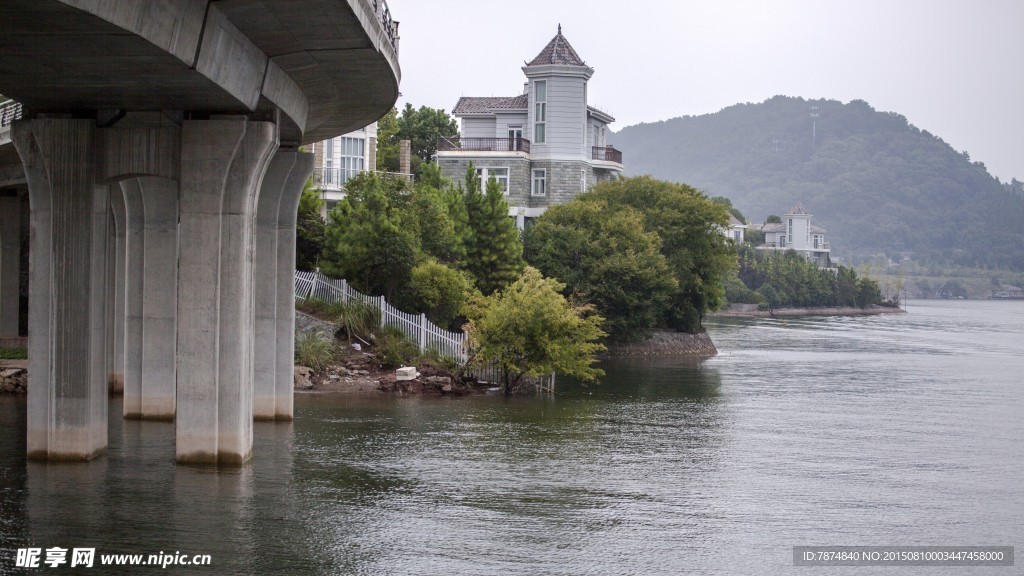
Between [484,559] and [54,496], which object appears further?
[54,496]

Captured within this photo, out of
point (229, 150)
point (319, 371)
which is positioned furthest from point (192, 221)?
point (319, 371)

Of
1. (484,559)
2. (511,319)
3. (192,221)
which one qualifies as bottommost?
(484,559)

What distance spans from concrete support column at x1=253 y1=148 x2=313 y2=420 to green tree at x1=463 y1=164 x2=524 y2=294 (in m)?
21.7

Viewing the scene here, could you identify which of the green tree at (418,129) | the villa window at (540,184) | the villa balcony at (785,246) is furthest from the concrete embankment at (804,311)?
the villa window at (540,184)

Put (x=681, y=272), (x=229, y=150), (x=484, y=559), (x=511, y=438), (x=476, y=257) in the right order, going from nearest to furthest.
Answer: (x=484, y=559), (x=229, y=150), (x=511, y=438), (x=476, y=257), (x=681, y=272)

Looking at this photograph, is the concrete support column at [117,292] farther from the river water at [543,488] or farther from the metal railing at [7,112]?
the metal railing at [7,112]

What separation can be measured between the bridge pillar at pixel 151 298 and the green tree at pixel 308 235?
15.8 m

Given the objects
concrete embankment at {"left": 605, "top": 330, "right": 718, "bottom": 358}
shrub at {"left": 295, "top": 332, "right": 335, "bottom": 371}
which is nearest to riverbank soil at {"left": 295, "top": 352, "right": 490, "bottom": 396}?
shrub at {"left": 295, "top": 332, "right": 335, "bottom": 371}

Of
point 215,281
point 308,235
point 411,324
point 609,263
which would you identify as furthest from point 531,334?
point 609,263

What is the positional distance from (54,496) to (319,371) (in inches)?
774

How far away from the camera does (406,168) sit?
61812 millimetres

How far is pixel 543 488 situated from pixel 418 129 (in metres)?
61.9

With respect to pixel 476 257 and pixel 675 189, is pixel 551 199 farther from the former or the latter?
pixel 476 257

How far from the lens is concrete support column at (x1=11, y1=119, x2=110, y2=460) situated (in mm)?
23250
